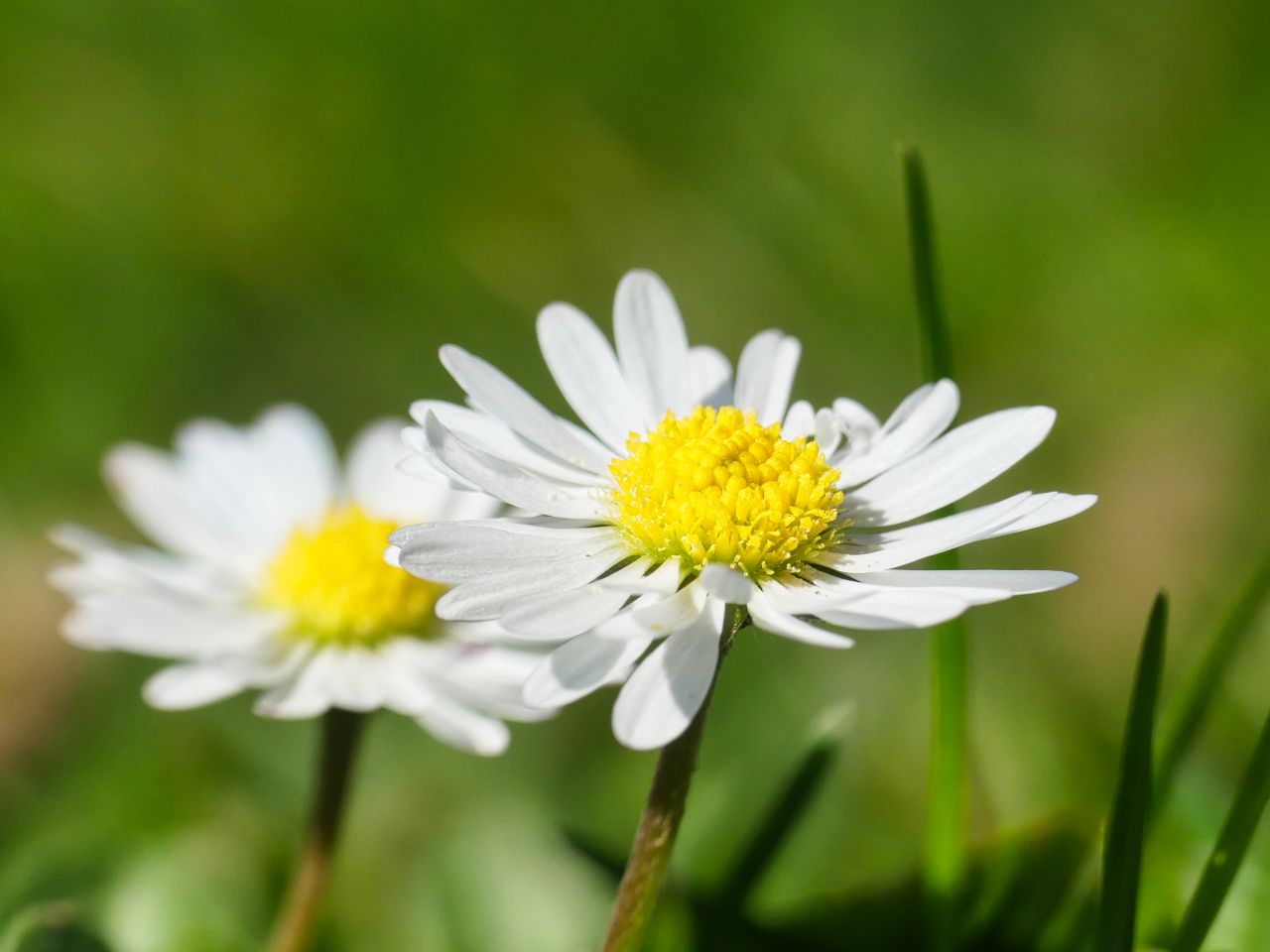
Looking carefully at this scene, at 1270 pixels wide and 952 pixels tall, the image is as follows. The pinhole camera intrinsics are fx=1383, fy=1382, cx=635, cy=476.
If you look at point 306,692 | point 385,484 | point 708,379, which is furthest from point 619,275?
point 306,692

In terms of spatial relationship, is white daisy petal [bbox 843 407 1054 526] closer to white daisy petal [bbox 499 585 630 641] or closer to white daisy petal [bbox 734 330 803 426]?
white daisy petal [bbox 734 330 803 426]

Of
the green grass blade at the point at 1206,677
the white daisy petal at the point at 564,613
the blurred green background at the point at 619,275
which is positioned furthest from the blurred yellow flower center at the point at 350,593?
the green grass blade at the point at 1206,677

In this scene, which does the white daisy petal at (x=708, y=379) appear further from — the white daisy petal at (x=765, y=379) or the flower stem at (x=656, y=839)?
the flower stem at (x=656, y=839)

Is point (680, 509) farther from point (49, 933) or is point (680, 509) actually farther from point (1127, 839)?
point (49, 933)

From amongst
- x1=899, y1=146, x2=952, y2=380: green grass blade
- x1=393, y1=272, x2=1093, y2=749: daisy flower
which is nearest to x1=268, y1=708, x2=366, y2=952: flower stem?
x1=393, y1=272, x2=1093, y2=749: daisy flower

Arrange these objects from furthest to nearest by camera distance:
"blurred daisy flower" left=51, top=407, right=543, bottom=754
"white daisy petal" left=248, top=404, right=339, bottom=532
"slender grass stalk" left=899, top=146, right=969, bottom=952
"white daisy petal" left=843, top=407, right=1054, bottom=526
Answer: "white daisy petal" left=248, top=404, right=339, bottom=532 → "blurred daisy flower" left=51, top=407, right=543, bottom=754 → "slender grass stalk" left=899, top=146, right=969, bottom=952 → "white daisy petal" left=843, top=407, right=1054, bottom=526
